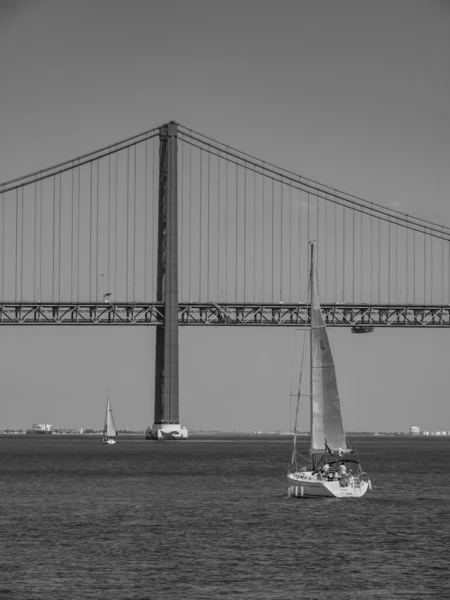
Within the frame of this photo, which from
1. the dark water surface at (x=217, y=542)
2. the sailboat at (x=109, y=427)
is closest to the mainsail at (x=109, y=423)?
the sailboat at (x=109, y=427)

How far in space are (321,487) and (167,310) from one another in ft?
229

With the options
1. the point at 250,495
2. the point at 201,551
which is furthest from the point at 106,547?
the point at 250,495

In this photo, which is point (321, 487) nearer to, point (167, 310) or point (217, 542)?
point (217, 542)

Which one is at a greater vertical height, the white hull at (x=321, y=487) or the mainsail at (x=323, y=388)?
the mainsail at (x=323, y=388)

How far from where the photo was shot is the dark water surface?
35.6 metres

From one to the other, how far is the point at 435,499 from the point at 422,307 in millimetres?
72603

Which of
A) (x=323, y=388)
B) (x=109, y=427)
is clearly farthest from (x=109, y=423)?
(x=323, y=388)

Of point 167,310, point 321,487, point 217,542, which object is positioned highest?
point 167,310

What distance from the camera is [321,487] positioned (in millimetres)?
57188

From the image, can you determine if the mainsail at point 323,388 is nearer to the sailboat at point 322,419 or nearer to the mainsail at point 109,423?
the sailboat at point 322,419

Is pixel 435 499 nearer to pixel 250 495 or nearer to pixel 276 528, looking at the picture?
pixel 250 495

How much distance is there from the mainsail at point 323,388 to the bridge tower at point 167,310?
66299 mm

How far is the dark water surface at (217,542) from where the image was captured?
3559 centimetres

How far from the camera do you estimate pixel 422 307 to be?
134250mm
